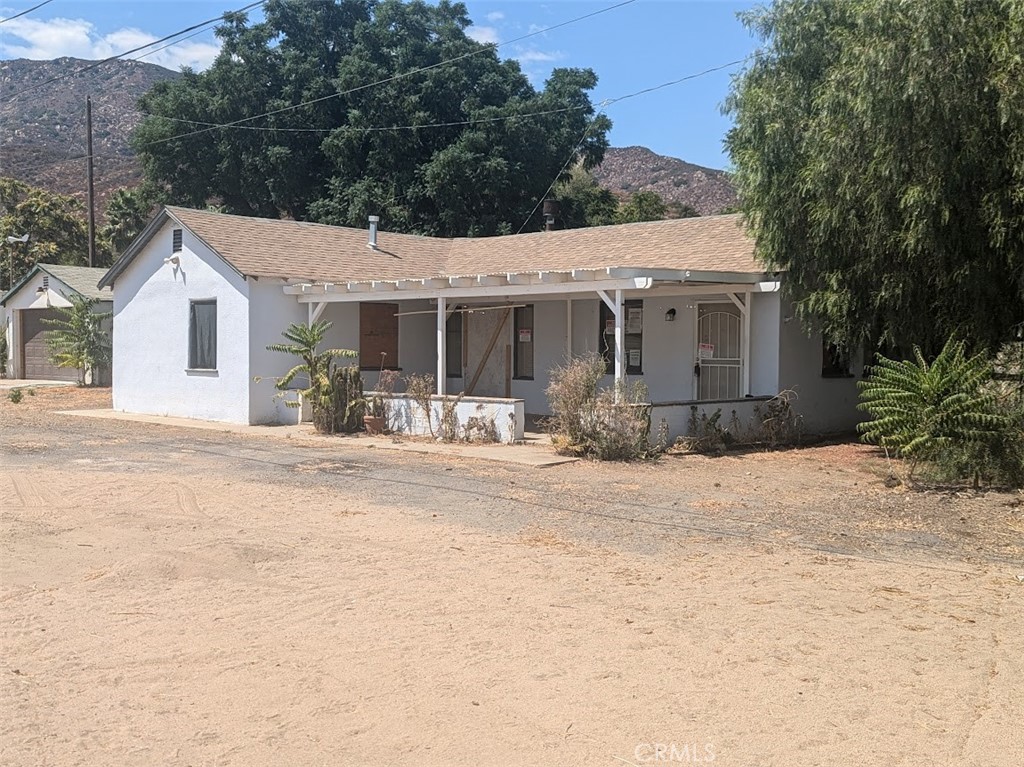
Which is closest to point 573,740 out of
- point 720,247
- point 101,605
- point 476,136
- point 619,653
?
point 619,653

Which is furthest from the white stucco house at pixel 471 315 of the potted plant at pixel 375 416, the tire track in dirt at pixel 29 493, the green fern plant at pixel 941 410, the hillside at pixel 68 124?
the hillside at pixel 68 124

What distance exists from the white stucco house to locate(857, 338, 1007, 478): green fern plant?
12.4ft

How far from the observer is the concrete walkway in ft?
44.0

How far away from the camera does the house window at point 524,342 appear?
2008 cm

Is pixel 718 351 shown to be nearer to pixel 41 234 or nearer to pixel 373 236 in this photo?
pixel 373 236

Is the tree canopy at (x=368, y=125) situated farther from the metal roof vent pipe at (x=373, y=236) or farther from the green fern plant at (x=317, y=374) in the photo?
the green fern plant at (x=317, y=374)

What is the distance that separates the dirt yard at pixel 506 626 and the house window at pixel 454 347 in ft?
→ 35.1

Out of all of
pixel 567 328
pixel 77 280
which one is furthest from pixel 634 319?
pixel 77 280

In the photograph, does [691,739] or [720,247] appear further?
[720,247]

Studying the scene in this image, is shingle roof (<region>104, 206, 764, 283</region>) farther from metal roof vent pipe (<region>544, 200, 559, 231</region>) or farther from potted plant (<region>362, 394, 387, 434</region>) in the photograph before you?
potted plant (<region>362, 394, 387, 434</region>)

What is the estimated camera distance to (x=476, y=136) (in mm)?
35188

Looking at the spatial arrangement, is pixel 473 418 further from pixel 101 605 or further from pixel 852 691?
pixel 852 691

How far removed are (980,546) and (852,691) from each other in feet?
13.3

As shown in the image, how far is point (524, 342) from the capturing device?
20219mm
